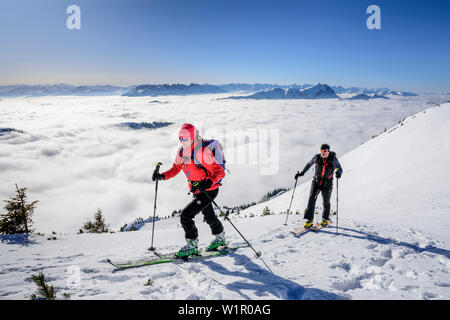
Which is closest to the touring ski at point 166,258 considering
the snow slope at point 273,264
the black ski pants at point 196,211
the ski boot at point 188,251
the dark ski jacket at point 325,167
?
the ski boot at point 188,251

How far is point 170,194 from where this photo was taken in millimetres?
150000

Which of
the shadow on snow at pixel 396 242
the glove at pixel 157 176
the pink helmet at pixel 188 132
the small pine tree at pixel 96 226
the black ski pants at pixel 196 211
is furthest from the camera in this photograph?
the small pine tree at pixel 96 226


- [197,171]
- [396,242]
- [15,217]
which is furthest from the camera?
[15,217]

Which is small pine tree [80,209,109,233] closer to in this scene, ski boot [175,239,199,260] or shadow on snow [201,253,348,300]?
ski boot [175,239,199,260]

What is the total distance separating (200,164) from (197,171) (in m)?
0.21

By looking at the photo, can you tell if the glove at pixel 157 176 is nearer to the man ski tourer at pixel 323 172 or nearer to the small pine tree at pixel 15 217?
the man ski tourer at pixel 323 172

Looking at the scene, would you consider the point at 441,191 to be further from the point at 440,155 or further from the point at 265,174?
the point at 265,174

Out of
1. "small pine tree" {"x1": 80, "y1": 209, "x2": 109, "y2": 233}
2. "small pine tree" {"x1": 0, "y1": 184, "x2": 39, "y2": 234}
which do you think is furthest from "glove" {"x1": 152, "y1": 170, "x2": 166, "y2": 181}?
"small pine tree" {"x1": 80, "y1": 209, "x2": 109, "y2": 233}

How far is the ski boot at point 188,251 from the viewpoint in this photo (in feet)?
16.9

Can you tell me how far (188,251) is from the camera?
206 inches

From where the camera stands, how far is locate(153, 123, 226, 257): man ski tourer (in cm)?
487

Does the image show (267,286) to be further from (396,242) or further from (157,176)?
(396,242)

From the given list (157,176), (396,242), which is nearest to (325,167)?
(396,242)
